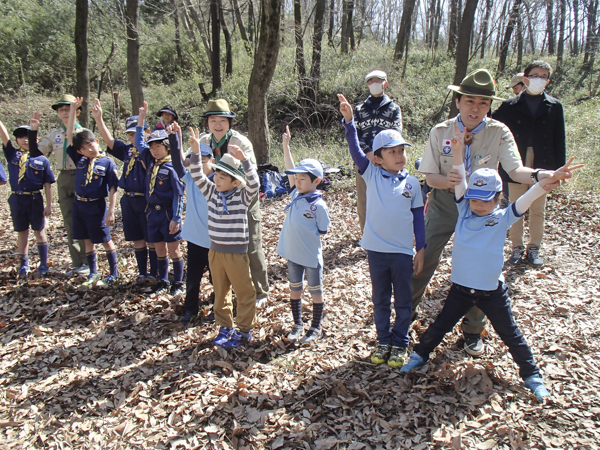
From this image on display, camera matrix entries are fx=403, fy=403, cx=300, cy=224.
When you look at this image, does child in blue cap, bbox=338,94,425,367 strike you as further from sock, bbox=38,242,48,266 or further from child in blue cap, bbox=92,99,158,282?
sock, bbox=38,242,48,266

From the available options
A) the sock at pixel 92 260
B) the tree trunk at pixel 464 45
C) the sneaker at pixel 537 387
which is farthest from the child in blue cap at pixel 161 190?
the tree trunk at pixel 464 45

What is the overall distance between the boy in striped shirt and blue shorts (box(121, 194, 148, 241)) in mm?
1617

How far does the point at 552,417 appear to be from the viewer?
119 inches

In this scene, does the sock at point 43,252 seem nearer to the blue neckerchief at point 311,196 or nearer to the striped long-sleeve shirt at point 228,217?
the striped long-sleeve shirt at point 228,217

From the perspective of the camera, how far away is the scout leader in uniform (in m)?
3.37

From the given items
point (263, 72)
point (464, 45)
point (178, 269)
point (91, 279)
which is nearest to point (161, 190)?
point (178, 269)

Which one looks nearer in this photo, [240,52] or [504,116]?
[504,116]

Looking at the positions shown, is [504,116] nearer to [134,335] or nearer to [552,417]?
[552,417]

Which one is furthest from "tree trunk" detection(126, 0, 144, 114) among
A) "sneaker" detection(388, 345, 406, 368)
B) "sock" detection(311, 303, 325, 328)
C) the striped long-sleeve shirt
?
"sneaker" detection(388, 345, 406, 368)

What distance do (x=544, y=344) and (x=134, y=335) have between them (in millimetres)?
4315

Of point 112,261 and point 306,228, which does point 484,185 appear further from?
point 112,261

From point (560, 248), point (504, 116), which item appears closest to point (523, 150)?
point (504, 116)

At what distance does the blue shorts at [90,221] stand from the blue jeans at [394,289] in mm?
3859

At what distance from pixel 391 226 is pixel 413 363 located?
123cm
